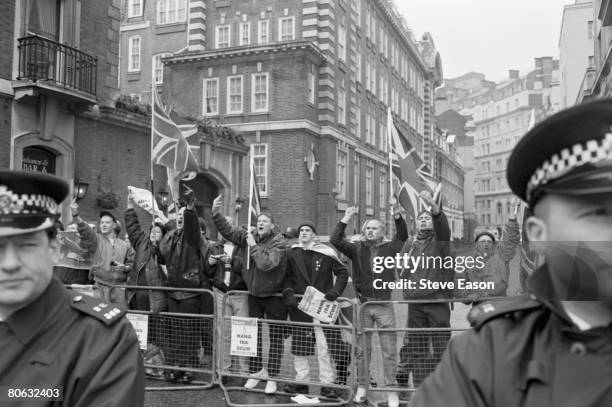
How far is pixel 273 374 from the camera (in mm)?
6875

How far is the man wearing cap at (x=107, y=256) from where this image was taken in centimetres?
778

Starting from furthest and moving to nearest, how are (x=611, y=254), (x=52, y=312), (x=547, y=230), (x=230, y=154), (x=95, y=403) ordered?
(x=230, y=154)
(x=52, y=312)
(x=95, y=403)
(x=547, y=230)
(x=611, y=254)

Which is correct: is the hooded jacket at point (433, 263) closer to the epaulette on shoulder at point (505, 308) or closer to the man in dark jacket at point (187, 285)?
the man in dark jacket at point (187, 285)

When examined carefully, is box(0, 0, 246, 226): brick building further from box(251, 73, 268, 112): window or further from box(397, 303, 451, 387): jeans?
box(251, 73, 268, 112): window

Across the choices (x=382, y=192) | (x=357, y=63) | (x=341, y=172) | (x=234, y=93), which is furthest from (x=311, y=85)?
(x=382, y=192)

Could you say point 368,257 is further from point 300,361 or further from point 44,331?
point 44,331

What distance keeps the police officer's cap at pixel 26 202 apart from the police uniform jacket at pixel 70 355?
0.25 metres

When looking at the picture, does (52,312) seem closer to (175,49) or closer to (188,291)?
(188,291)

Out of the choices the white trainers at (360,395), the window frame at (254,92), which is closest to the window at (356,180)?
the window frame at (254,92)

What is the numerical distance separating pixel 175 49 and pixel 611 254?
3639cm

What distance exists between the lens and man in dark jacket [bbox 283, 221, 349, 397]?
666 centimetres

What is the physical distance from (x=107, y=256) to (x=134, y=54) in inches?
1228

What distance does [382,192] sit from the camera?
42.3 metres

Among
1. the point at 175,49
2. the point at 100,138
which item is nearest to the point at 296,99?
the point at 175,49
